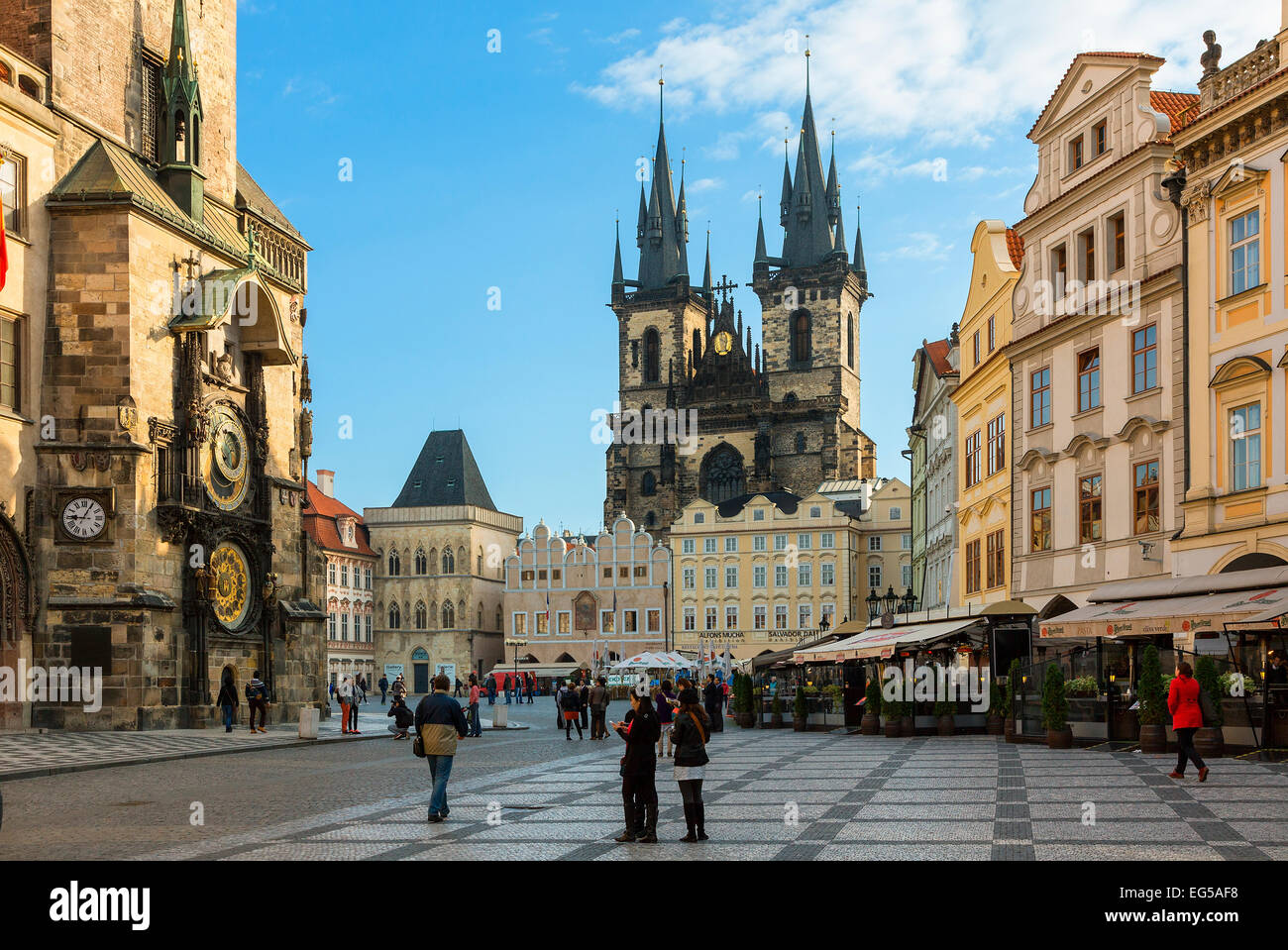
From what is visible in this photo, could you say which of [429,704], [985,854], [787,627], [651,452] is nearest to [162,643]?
[429,704]

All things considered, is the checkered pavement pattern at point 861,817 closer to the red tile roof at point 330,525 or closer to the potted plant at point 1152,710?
the potted plant at point 1152,710

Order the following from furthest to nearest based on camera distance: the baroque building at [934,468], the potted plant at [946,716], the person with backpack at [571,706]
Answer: the baroque building at [934,468] → the person with backpack at [571,706] → the potted plant at [946,716]

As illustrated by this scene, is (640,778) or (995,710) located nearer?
(640,778)

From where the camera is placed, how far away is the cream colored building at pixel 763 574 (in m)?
94.4

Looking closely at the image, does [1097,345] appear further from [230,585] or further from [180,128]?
[180,128]

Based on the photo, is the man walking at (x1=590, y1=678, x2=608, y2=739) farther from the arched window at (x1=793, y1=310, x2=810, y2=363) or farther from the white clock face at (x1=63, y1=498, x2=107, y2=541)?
the arched window at (x1=793, y1=310, x2=810, y2=363)

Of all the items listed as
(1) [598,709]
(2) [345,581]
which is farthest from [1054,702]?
(2) [345,581]

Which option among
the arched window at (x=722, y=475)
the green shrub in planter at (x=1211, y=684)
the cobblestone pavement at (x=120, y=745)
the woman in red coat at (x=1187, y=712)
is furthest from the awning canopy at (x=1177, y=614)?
the arched window at (x=722, y=475)

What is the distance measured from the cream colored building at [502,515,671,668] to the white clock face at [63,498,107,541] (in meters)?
67.7

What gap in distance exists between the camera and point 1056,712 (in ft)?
83.0

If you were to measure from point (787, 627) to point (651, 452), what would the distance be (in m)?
26.6

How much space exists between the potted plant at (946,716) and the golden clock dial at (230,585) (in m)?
17.6

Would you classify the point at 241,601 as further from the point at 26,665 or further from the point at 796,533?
the point at 796,533

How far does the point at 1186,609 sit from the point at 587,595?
7793 centimetres
